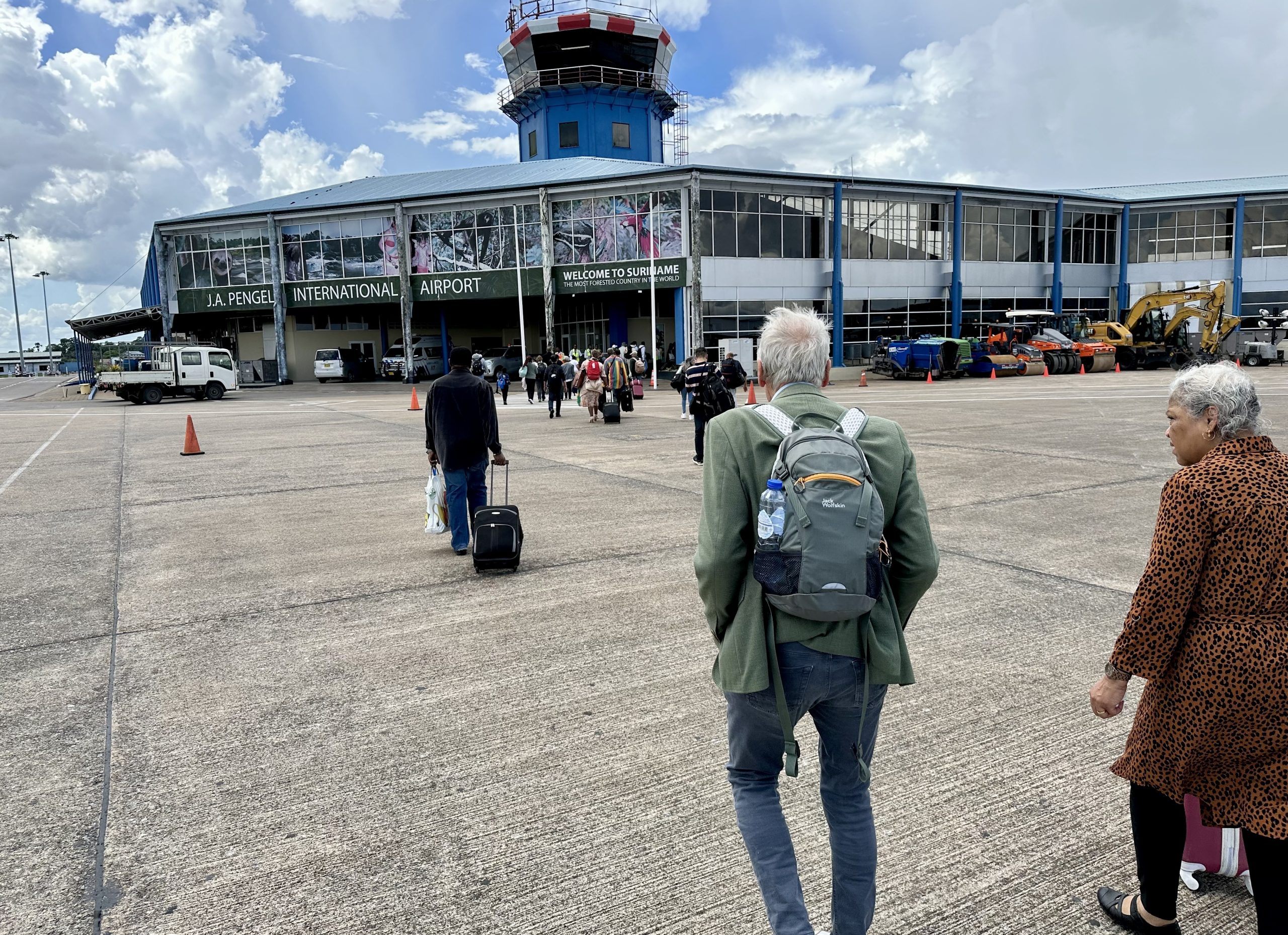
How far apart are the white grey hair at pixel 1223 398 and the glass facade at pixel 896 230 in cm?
4233

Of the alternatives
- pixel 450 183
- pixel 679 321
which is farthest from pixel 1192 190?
pixel 450 183

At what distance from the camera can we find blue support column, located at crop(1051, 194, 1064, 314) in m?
47.7

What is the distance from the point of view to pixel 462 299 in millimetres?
45125

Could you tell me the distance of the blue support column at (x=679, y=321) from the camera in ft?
133

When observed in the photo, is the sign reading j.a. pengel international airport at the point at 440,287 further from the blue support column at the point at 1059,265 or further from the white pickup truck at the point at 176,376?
the blue support column at the point at 1059,265

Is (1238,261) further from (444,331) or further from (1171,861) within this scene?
(1171,861)

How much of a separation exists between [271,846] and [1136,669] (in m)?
3.01

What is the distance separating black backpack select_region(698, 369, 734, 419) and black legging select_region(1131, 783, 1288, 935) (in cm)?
911

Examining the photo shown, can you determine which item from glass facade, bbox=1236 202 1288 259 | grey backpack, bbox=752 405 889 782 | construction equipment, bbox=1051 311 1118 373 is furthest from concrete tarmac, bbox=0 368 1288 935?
glass facade, bbox=1236 202 1288 259

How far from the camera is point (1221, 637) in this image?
224 cm

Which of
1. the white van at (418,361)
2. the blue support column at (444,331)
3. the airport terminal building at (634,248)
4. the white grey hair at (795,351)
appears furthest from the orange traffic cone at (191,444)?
the blue support column at (444,331)

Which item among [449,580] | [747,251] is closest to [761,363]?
[449,580]

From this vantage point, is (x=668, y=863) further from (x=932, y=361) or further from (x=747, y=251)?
(x=747, y=251)

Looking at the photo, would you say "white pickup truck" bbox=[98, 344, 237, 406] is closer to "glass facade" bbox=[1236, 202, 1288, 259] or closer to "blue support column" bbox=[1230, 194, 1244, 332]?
"blue support column" bbox=[1230, 194, 1244, 332]
